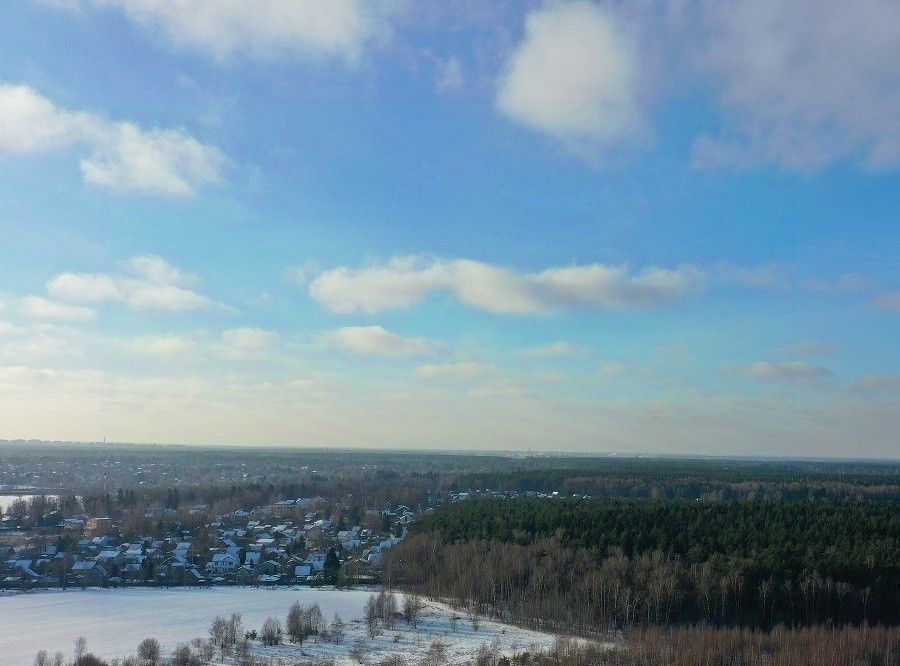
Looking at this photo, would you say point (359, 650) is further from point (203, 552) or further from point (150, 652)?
point (203, 552)

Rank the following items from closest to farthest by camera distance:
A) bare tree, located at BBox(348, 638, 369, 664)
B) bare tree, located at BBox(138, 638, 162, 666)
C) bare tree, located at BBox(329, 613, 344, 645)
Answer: bare tree, located at BBox(138, 638, 162, 666), bare tree, located at BBox(348, 638, 369, 664), bare tree, located at BBox(329, 613, 344, 645)

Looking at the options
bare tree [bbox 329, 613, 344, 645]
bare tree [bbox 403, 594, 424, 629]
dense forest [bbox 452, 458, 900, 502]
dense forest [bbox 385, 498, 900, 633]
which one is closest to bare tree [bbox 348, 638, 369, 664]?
bare tree [bbox 329, 613, 344, 645]

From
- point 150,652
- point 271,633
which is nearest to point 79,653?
point 150,652

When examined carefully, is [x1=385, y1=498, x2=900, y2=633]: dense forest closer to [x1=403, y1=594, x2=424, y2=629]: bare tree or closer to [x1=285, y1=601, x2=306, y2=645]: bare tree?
[x1=403, y1=594, x2=424, y2=629]: bare tree

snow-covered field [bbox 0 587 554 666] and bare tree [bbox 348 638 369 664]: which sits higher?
bare tree [bbox 348 638 369 664]

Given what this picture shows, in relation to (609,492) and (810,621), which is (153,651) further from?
(609,492)

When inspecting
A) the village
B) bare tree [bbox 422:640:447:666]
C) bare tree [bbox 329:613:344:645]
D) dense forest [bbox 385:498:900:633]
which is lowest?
the village

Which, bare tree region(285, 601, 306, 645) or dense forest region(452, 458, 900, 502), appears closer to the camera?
bare tree region(285, 601, 306, 645)

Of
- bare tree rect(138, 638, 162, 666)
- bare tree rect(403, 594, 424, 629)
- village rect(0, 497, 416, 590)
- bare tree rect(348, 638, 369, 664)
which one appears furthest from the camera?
village rect(0, 497, 416, 590)

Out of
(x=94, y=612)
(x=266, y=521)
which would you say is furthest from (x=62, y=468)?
(x=94, y=612)
